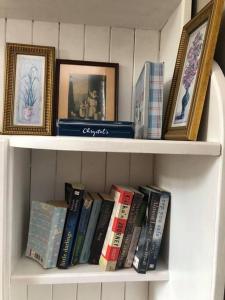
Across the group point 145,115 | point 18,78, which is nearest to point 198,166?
point 145,115

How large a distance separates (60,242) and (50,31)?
62 centimetres

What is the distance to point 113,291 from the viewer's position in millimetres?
1029

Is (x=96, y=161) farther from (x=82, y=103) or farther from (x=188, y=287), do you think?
(x=188, y=287)

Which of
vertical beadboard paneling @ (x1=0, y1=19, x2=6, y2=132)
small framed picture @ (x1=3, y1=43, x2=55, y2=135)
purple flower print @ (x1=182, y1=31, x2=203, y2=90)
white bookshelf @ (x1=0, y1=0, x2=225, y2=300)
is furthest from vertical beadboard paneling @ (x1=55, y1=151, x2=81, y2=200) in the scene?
purple flower print @ (x1=182, y1=31, x2=203, y2=90)

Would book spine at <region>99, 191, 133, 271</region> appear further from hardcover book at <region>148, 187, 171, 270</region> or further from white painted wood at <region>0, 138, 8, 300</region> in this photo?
white painted wood at <region>0, 138, 8, 300</region>

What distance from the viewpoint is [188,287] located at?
74cm

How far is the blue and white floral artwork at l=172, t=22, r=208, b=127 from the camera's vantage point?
0.70 meters

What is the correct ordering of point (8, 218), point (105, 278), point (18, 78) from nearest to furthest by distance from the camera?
1. point (8, 218)
2. point (105, 278)
3. point (18, 78)

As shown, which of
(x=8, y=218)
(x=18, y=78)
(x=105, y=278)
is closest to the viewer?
(x=8, y=218)

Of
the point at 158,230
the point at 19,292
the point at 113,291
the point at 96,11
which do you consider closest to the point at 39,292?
the point at 19,292

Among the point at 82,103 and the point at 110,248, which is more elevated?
the point at 82,103

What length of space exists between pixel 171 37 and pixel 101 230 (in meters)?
0.58

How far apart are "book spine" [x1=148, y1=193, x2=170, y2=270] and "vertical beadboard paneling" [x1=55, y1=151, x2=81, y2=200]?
286 mm

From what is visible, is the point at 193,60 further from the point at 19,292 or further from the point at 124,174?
the point at 19,292
